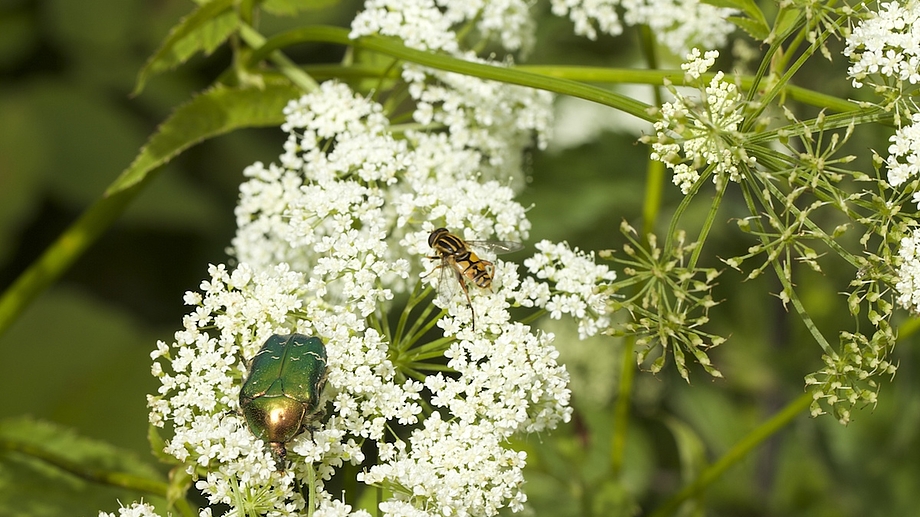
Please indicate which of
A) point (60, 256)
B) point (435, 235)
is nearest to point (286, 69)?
point (435, 235)

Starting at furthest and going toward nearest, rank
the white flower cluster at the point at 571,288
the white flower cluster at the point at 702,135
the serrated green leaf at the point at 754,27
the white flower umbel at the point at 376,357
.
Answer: the white flower cluster at the point at 571,288 → the serrated green leaf at the point at 754,27 → the white flower umbel at the point at 376,357 → the white flower cluster at the point at 702,135

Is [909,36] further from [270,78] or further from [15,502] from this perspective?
[15,502]

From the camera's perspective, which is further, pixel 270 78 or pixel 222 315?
pixel 270 78

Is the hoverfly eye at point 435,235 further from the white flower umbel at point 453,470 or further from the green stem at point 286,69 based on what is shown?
the green stem at point 286,69

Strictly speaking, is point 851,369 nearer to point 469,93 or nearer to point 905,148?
point 905,148

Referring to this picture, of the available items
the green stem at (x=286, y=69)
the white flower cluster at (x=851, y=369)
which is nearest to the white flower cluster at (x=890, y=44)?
the white flower cluster at (x=851, y=369)

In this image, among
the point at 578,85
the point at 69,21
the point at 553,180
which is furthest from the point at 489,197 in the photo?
the point at 69,21

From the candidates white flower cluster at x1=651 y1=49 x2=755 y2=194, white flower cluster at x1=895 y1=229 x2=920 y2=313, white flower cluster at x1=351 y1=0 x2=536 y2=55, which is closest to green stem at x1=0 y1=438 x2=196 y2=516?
white flower cluster at x1=351 y1=0 x2=536 y2=55
